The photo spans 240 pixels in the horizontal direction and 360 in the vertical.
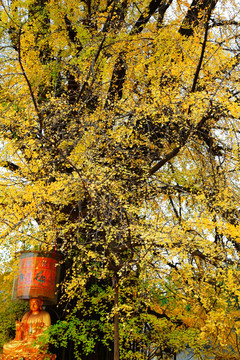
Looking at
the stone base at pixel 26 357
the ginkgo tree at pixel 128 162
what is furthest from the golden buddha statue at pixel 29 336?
the ginkgo tree at pixel 128 162

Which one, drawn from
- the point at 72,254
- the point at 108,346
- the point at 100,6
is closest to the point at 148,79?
the point at 100,6

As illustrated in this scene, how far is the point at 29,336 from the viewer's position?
522cm

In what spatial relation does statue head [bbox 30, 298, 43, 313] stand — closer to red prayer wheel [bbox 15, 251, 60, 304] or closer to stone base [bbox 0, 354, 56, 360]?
red prayer wheel [bbox 15, 251, 60, 304]

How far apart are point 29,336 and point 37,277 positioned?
0.97 metres

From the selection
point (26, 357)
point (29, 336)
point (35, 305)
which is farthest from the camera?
point (35, 305)

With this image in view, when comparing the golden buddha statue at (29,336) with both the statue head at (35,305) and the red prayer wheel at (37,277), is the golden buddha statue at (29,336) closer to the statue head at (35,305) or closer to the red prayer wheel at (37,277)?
the statue head at (35,305)

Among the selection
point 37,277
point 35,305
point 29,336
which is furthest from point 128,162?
point 29,336

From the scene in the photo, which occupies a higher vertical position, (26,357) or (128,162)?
(128,162)

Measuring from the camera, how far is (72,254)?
6258mm

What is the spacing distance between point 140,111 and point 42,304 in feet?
11.2

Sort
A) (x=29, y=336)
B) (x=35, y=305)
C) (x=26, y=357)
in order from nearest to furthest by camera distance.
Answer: (x=26, y=357)
(x=29, y=336)
(x=35, y=305)

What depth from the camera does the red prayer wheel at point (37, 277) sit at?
495 centimetres

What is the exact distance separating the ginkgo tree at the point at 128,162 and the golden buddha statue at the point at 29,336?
305mm

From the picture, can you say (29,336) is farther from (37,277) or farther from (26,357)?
(37,277)
